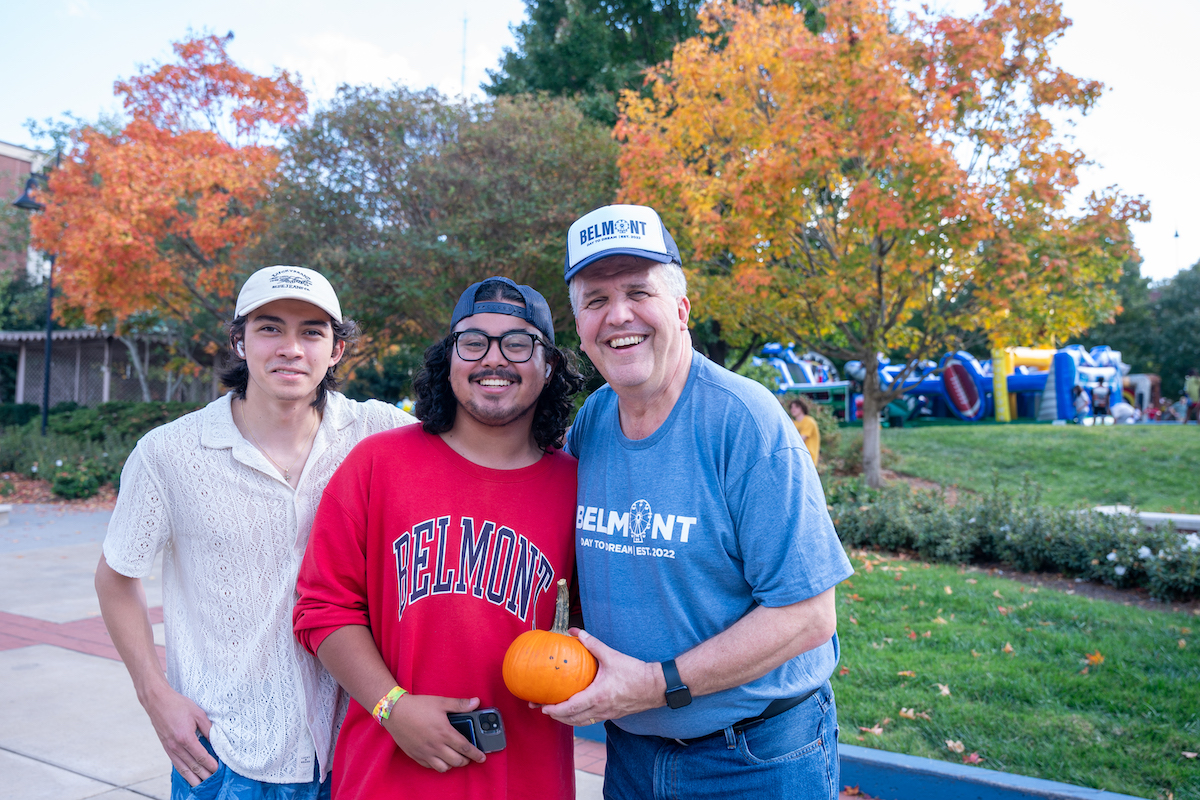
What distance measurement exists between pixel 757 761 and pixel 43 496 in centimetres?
1624

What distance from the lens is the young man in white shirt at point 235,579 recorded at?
2150 mm

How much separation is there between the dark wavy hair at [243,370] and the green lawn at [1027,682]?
316 cm

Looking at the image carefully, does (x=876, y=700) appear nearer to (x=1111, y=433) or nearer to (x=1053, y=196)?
(x=1053, y=196)

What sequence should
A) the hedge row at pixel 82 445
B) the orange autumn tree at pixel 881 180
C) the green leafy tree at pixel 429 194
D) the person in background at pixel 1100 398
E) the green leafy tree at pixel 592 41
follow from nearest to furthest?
the orange autumn tree at pixel 881 180
the green leafy tree at pixel 429 194
the hedge row at pixel 82 445
the green leafy tree at pixel 592 41
the person in background at pixel 1100 398

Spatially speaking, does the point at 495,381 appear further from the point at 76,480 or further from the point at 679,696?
the point at 76,480

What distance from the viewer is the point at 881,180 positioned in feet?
36.6

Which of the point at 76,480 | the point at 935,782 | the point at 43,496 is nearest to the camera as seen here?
the point at 935,782

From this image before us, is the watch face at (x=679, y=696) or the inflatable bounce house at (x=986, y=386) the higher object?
the inflatable bounce house at (x=986, y=386)

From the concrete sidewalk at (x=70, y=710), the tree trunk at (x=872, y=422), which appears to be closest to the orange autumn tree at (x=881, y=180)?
the tree trunk at (x=872, y=422)

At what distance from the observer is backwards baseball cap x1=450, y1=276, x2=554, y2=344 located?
2254mm

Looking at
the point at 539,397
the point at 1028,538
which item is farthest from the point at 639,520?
the point at 1028,538

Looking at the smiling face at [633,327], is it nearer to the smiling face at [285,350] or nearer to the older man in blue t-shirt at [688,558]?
the older man in blue t-shirt at [688,558]

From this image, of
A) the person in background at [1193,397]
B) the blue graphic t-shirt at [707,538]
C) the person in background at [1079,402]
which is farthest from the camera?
the person in background at [1193,397]

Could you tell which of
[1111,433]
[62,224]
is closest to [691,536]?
[62,224]
